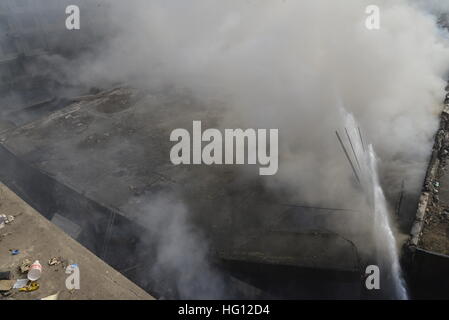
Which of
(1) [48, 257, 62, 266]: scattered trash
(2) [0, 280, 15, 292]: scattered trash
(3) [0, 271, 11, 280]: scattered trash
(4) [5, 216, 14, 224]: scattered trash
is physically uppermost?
(4) [5, 216, 14, 224]: scattered trash

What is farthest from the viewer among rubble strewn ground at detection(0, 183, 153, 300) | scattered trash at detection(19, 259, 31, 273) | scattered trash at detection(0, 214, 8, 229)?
scattered trash at detection(0, 214, 8, 229)

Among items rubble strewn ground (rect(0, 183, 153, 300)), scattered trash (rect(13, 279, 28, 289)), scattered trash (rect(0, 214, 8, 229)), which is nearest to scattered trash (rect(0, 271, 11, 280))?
rubble strewn ground (rect(0, 183, 153, 300))

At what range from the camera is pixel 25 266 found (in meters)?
4.16

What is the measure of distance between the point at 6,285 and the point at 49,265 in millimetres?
485

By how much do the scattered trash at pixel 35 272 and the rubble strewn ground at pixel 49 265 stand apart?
0.17 ft

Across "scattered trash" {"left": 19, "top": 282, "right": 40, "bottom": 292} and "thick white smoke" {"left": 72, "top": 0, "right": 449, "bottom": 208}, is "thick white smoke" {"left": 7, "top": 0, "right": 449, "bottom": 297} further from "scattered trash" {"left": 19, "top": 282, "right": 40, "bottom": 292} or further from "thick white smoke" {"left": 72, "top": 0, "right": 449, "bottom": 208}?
"scattered trash" {"left": 19, "top": 282, "right": 40, "bottom": 292}

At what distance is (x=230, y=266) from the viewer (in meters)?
4.61

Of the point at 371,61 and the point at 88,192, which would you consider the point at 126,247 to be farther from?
the point at 371,61

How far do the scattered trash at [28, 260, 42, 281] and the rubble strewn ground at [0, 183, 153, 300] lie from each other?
52mm

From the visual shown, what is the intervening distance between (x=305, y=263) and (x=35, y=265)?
11.4ft

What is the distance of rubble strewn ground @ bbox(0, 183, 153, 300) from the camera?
382 centimetres

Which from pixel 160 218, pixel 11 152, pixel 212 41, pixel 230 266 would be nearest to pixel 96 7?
pixel 212 41

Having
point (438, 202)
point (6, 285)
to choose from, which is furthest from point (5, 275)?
point (438, 202)

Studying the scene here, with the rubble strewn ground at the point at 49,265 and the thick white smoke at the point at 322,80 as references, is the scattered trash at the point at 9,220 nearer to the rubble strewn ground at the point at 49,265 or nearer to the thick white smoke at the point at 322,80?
the rubble strewn ground at the point at 49,265
